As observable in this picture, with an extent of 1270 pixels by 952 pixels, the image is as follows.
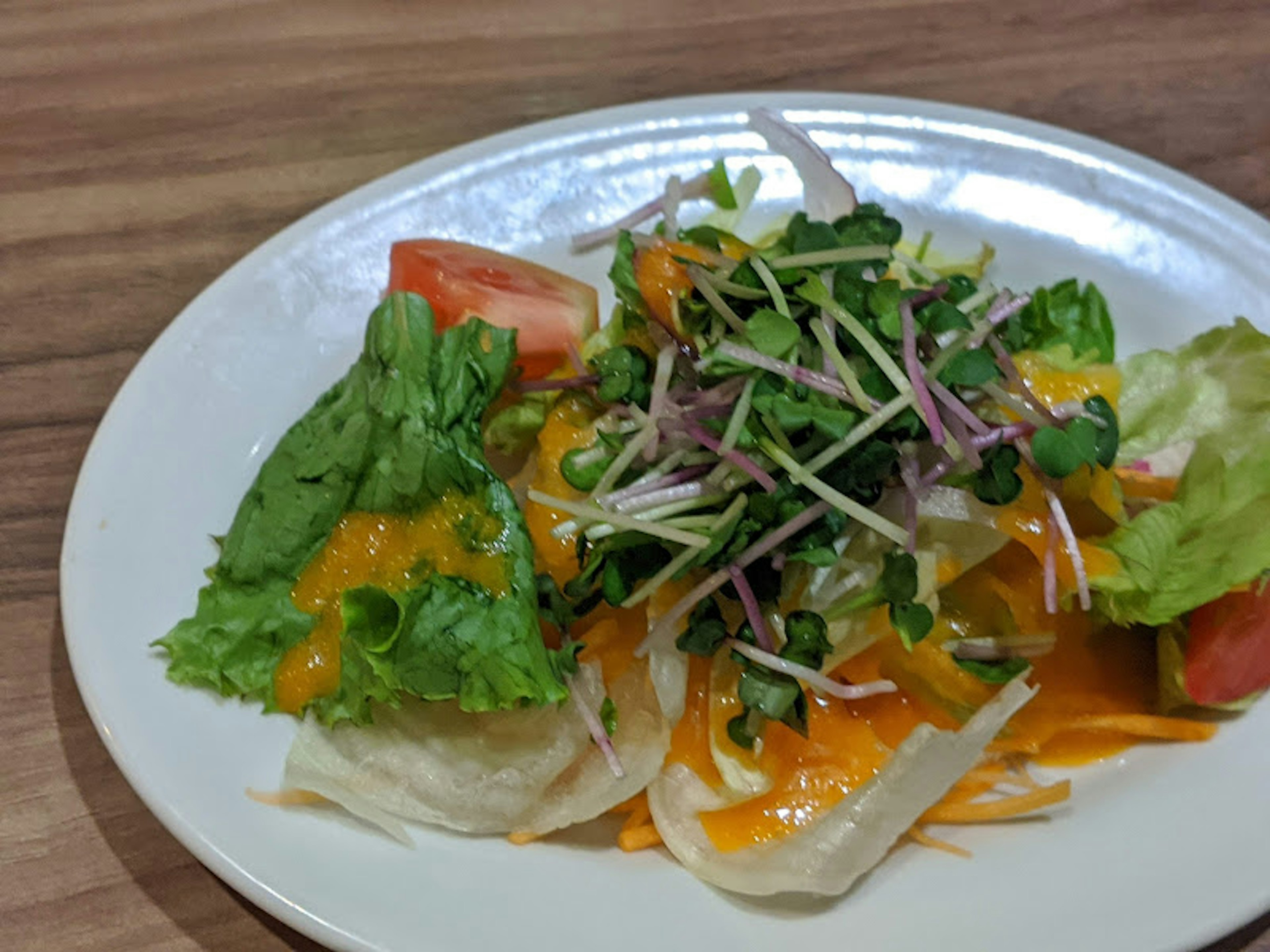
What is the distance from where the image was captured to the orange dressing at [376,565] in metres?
1.47

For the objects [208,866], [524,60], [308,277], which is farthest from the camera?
[524,60]

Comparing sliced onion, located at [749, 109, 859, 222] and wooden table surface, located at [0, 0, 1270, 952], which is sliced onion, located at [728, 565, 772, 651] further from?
wooden table surface, located at [0, 0, 1270, 952]

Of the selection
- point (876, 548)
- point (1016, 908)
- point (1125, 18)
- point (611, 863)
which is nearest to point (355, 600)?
point (611, 863)

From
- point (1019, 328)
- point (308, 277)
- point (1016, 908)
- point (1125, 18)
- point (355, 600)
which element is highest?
point (1125, 18)

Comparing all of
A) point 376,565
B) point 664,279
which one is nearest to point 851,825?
point 376,565

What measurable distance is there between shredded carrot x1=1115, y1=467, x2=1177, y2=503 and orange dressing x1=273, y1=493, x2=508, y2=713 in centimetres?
101

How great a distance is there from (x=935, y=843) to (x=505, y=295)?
1.10 metres

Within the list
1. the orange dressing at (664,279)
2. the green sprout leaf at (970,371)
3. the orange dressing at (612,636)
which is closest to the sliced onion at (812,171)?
the orange dressing at (664,279)

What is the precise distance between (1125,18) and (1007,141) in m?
0.96

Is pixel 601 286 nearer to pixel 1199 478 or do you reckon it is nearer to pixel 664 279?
pixel 664 279

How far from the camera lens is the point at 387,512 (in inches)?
60.0

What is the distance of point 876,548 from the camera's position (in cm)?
152

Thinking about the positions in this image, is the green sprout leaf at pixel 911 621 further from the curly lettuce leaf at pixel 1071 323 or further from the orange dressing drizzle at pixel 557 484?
the curly lettuce leaf at pixel 1071 323

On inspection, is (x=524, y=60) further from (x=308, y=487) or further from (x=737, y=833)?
(x=737, y=833)
